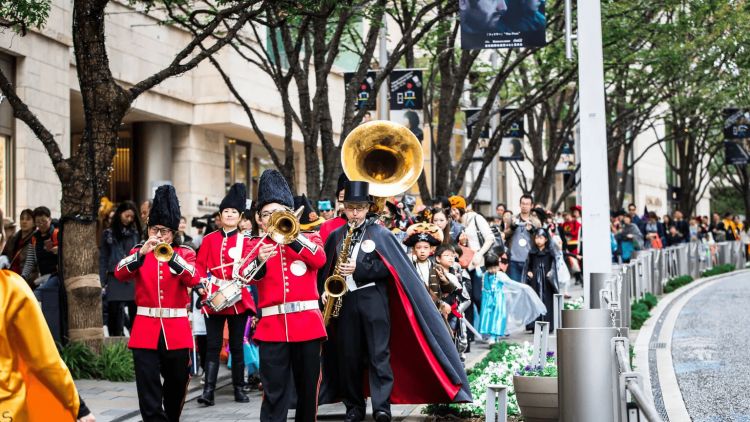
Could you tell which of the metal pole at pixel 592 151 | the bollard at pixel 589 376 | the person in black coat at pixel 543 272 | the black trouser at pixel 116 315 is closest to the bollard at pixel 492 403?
the bollard at pixel 589 376

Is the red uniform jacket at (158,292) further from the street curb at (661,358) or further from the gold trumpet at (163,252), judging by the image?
the street curb at (661,358)

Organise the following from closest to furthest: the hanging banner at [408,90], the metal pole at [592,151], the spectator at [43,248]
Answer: the metal pole at [592,151] < the spectator at [43,248] < the hanging banner at [408,90]

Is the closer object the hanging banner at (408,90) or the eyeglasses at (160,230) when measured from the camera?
the eyeglasses at (160,230)

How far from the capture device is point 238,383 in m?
11.0

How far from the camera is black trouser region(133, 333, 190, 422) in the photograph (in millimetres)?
8344

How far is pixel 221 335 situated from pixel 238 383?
50cm

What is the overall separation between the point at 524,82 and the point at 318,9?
43.4 feet

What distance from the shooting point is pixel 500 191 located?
52.5 meters

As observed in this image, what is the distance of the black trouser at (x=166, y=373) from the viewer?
834cm

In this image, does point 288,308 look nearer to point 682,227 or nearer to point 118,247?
point 118,247

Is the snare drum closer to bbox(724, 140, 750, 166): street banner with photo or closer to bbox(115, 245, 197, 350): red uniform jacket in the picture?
bbox(115, 245, 197, 350): red uniform jacket

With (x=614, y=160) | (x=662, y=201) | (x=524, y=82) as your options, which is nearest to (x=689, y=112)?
(x=614, y=160)

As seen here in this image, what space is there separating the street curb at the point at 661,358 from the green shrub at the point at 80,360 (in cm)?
576

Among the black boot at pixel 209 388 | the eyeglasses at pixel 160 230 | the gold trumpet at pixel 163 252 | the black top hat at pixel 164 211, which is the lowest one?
the black boot at pixel 209 388
